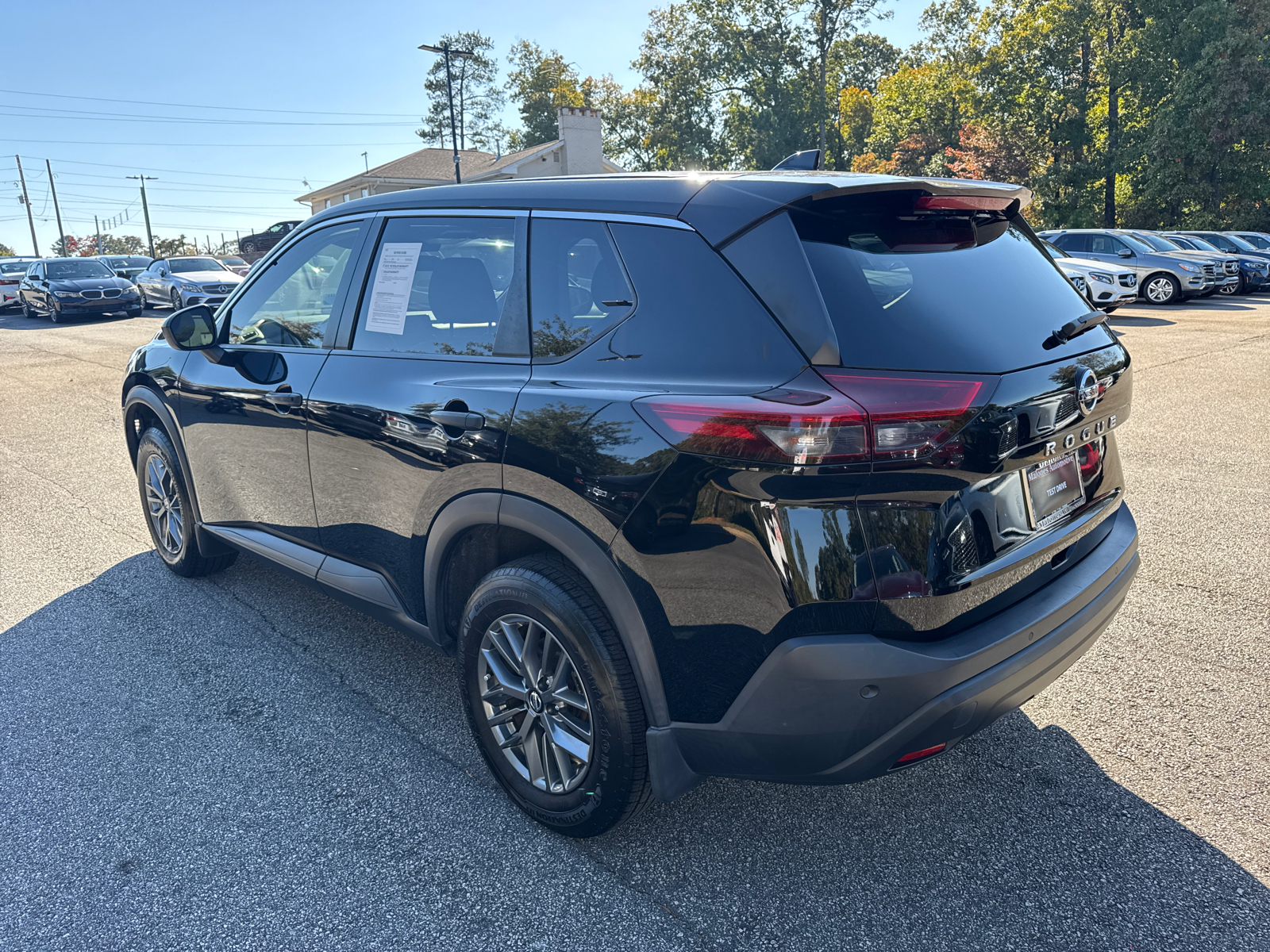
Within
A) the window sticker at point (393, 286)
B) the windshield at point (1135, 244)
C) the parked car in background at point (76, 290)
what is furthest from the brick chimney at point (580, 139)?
the window sticker at point (393, 286)

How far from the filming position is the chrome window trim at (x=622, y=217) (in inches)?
88.2

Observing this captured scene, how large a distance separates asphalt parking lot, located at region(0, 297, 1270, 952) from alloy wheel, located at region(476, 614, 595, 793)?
0.75 ft

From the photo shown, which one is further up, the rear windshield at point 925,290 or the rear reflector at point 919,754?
the rear windshield at point 925,290

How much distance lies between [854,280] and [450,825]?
196 centimetres

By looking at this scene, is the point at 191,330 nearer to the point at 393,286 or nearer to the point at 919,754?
the point at 393,286

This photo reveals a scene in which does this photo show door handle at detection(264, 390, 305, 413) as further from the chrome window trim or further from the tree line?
the tree line

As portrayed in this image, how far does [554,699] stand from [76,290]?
79.4 feet

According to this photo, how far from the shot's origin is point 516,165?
45500mm

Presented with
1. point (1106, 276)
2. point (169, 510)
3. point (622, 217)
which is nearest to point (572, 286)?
point (622, 217)

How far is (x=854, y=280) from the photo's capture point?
208 centimetres

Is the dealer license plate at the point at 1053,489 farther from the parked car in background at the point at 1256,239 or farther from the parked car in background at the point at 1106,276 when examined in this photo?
the parked car in background at the point at 1256,239

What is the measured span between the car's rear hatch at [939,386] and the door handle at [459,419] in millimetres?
894

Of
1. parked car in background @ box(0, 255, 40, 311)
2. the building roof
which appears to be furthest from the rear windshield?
the building roof

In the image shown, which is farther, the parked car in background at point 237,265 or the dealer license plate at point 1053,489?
the parked car in background at point 237,265
